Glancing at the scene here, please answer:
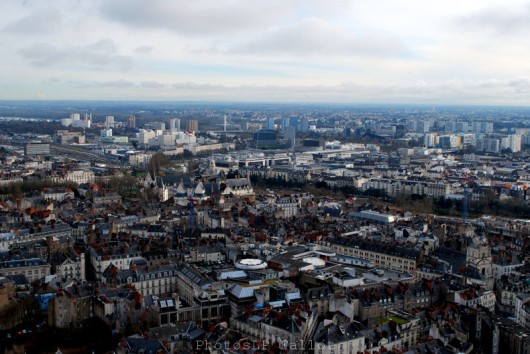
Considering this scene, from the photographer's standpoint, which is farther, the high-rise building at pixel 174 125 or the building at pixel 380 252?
the high-rise building at pixel 174 125

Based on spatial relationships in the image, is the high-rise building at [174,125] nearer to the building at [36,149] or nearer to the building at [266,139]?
the building at [266,139]

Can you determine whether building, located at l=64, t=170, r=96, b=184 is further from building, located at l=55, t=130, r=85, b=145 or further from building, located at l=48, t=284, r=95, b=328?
building, located at l=55, t=130, r=85, b=145

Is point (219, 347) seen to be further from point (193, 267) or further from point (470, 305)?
point (470, 305)

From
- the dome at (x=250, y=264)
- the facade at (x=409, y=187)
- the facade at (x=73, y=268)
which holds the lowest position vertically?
the facade at (x=409, y=187)

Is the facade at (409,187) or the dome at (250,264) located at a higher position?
the dome at (250,264)

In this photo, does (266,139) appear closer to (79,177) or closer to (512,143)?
(512,143)

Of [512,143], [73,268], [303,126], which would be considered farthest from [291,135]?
[73,268]

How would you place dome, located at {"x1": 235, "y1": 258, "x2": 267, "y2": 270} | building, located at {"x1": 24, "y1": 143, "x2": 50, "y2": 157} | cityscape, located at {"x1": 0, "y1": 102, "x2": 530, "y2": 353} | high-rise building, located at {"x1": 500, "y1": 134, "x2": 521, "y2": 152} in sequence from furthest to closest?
high-rise building, located at {"x1": 500, "y1": 134, "x2": 521, "y2": 152} < building, located at {"x1": 24, "y1": 143, "x2": 50, "y2": 157} < dome, located at {"x1": 235, "y1": 258, "x2": 267, "y2": 270} < cityscape, located at {"x1": 0, "y1": 102, "x2": 530, "y2": 353}

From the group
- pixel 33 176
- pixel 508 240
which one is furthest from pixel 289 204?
pixel 33 176

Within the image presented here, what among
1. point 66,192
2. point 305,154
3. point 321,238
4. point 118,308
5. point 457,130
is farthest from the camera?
point 457,130

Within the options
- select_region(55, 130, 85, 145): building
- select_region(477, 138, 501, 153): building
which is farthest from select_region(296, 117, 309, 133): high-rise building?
select_region(55, 130, 85, 145): building

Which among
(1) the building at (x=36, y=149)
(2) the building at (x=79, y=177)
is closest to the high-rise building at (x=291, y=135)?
(1) the building at (x=36, y=149)
